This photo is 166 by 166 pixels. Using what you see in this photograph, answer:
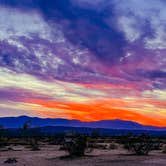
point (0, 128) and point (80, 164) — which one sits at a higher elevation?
point (0, 128)

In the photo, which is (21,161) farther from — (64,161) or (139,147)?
(139,147)

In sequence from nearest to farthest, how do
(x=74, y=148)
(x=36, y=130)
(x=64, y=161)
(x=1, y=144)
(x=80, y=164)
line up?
(x=80, y=164) → (x=64, y=161) → (x=74, y=148) → (x=1, y=144) → (x=36, y=130)

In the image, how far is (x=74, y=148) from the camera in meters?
37.8

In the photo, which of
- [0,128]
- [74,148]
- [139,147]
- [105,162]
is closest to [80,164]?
[105,162]

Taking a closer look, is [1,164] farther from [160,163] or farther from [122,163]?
[160,163]

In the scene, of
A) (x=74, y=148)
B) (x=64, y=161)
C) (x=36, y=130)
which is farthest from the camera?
(x=36, y=130)

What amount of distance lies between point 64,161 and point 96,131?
70.1 meters

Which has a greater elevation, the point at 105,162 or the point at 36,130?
the point at 36,130

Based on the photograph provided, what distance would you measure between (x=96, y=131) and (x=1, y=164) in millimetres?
71921

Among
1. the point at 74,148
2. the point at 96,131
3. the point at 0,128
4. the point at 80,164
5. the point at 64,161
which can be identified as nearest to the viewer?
the point at 80,164

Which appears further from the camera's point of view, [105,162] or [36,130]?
[36,130]

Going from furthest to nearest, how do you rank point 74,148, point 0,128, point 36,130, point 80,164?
point 36,130 < point 0,128 < point 74,148 < point 80,164

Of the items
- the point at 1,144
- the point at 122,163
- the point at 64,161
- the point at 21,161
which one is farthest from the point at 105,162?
the point at 1,144

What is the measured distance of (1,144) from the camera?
59812mm
